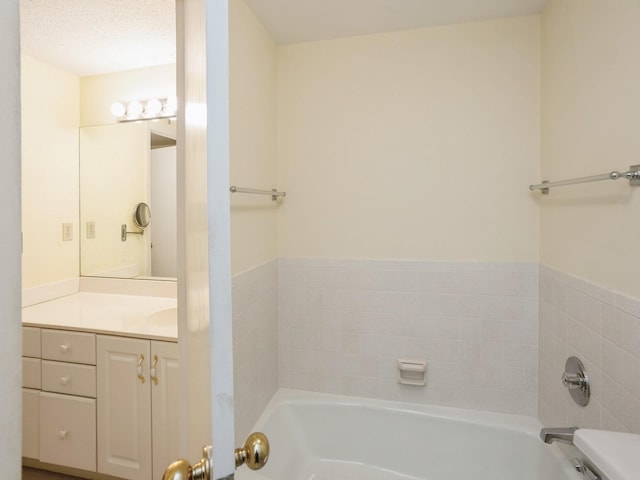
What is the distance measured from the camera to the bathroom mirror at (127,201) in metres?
2.14

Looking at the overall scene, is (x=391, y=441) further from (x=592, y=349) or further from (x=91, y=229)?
(x=91, y=229)

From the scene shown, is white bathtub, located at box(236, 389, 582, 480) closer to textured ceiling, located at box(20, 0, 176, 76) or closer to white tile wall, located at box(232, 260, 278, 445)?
white tile wall, located at box(232, 260, 278, 445)

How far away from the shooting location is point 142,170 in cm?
219

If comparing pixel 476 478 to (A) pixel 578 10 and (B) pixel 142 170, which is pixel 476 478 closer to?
(A) pixel 578 10

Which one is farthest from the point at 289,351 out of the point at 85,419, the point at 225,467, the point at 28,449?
the point at 225,467

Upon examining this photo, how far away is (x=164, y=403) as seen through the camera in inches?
63.0

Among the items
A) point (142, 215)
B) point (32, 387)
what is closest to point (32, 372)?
point (32, 387)

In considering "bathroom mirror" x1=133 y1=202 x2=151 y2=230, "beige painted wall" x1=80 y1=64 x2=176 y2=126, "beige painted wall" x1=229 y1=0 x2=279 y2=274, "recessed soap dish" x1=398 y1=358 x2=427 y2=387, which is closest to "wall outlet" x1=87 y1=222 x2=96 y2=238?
"bathroom mirror" x1=133 y1=202 x2=151 y2=230

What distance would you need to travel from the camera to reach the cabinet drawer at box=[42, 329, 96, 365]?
5.41 ft

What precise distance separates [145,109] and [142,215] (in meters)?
0.67

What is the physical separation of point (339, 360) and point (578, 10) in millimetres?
1953

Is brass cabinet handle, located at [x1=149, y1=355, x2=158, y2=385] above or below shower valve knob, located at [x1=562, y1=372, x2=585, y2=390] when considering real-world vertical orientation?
below

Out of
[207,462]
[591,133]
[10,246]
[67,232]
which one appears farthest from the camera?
[67,232]

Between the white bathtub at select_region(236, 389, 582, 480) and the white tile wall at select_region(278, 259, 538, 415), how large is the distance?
0.09 meters
